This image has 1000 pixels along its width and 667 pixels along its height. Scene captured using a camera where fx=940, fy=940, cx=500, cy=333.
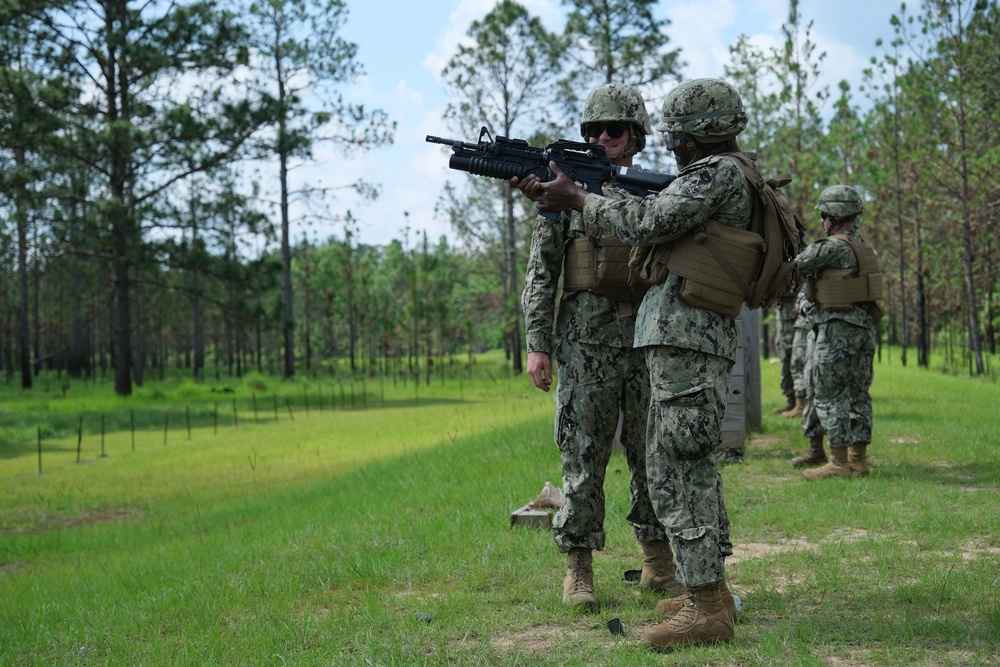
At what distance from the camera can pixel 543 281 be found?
441 centimetres

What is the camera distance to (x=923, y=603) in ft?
13.1

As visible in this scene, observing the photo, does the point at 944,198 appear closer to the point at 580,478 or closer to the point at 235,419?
the point at 235,419

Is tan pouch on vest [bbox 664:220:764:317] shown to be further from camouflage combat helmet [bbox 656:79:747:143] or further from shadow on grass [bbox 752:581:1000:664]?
shadow on grass [bbox 752:581:1000:664]

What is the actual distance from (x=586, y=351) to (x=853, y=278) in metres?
3.85

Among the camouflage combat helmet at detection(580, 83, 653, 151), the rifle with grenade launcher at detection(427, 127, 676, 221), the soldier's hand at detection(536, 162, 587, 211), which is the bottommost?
the soldier's hand at detection(536, 162, 587, 211)

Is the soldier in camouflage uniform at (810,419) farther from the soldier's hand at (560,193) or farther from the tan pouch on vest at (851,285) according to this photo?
the soldier's hand at (560,193)

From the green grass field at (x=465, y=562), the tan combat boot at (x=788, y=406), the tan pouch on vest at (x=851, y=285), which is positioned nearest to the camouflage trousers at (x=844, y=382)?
the tan pouch on vest at (x=851, y=285)

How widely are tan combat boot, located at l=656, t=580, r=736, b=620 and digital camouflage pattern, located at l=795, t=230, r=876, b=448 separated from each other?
386 cm

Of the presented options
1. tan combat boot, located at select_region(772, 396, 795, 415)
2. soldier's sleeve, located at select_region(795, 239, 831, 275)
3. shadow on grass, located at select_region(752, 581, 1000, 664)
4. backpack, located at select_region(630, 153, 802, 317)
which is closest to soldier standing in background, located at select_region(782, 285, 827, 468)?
soldier's sleeve, located at select_region(795, 239, 831, 275)

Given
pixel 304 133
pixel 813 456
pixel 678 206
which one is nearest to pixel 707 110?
pixel 678 206

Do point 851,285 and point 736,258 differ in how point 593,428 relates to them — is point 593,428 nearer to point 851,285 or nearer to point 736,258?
point 736,258

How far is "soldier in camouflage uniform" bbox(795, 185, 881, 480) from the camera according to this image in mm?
7316

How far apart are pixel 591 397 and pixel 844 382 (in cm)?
388

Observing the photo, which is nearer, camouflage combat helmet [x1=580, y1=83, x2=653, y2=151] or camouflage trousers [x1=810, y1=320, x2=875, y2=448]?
camouflage combat helmet [x1=580, y1=83, x2=653, y2=151]
